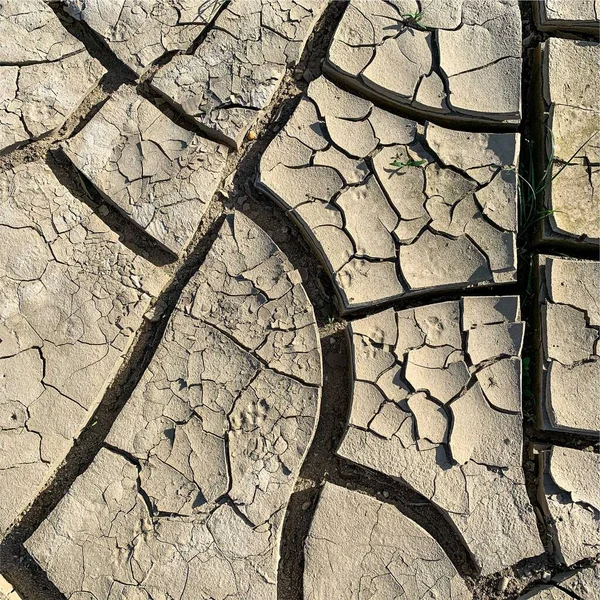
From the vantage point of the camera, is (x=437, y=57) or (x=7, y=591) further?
(x=437, y=57)

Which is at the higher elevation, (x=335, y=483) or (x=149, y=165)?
(x=149, y=165)

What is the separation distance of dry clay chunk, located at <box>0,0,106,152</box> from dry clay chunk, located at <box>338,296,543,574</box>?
1.46 metres

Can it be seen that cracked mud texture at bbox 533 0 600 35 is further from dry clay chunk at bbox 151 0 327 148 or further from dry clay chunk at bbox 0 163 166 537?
dry clay chunk at bbox 0 163 166 537

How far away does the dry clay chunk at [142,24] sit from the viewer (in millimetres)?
2412

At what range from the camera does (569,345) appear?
225 centimetres

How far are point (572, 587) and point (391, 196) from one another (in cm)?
159

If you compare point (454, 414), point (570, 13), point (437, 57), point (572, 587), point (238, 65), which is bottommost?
point (572, 587)

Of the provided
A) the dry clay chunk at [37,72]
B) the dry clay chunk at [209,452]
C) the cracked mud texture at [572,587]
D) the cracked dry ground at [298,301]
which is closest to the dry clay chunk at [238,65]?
the cracked dry ground at [298,301]

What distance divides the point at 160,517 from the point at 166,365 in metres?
0.55

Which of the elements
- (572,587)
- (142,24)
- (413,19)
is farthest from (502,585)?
(142,24)

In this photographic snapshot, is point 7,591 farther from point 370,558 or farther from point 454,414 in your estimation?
point 454,414

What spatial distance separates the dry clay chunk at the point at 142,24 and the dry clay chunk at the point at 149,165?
0.19 metres

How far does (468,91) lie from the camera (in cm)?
236

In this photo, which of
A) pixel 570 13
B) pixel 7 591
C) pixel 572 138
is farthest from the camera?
pixel 570 13
